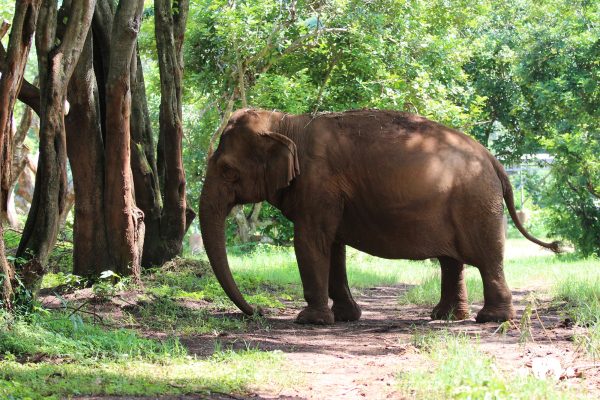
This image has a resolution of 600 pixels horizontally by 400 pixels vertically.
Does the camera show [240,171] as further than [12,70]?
Yes

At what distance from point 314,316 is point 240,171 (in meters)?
1.87

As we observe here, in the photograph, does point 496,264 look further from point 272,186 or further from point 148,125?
point 148,125

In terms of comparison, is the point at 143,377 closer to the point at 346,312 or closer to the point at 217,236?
the point at 217,236

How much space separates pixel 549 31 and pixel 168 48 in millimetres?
12181

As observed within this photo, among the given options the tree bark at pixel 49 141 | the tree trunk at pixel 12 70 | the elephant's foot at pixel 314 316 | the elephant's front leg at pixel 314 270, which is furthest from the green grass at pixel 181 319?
the tree trunk at pixel 12 70

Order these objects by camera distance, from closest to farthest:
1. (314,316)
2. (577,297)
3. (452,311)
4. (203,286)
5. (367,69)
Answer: (314,316) < (452,311) < (577,297) < (203,286) < (367,69)

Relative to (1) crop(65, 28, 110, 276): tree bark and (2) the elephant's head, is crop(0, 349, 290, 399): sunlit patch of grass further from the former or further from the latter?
(1) crop(65, 28, 110, 276): tree bark

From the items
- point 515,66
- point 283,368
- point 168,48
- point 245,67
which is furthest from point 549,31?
point 283,368

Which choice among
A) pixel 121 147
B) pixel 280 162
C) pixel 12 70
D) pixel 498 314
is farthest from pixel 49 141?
pixel 498 314

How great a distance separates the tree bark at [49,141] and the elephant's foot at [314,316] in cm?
297

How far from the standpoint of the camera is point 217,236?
10508mm

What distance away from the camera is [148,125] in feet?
41.8

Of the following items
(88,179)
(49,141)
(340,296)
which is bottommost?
(340,296)

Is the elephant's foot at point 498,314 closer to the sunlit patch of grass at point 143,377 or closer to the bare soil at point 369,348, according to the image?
the bare soil at point 369,348
